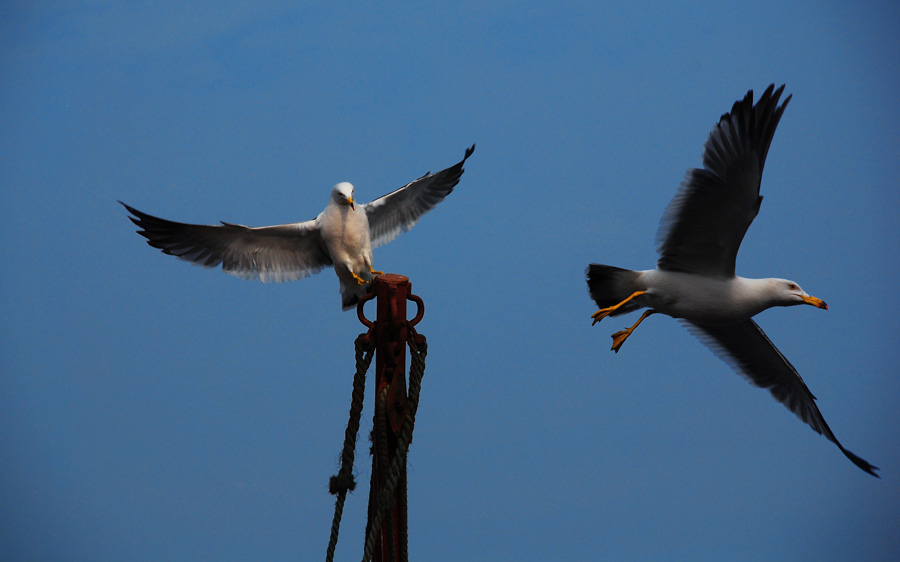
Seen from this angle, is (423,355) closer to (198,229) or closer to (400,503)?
(400,503)

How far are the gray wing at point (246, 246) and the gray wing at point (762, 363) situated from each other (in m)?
1.76

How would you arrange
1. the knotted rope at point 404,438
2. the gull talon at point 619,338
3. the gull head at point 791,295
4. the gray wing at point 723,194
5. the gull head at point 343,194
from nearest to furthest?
1. the knotted rope at point 404,438
2. the gray wing at point 723,194
3. the gull head at point 791,295
4. the gull talon at point 619,338
5. the gull head at point 343,194

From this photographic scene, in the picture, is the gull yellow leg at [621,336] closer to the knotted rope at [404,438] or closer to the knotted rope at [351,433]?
the knotted rope at [404,438]

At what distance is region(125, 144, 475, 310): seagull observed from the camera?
355 cm

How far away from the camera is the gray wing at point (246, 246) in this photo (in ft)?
12.0

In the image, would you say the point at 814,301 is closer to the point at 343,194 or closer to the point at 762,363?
the point at 762,363

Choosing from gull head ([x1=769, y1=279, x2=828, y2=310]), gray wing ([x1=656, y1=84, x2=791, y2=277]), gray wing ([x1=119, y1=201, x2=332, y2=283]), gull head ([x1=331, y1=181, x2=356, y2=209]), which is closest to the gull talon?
gray wing ([x1=656, y1=84, x2=791, y2=277])

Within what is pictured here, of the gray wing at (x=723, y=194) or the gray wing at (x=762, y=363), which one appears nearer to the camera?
the gray wing at (x=723, y=194)

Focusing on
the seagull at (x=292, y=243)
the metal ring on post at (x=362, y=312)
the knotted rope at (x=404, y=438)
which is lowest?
the knotted rope at (x=404, y=438)

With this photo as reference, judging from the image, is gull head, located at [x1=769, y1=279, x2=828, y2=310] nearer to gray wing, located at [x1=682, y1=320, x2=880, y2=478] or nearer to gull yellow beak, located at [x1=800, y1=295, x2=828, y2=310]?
gull yellow beak, located at [x1=800, y1=295, x2=828, y2=310]

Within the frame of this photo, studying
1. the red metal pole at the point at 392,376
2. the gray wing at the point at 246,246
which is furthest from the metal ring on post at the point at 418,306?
the gray wing at the point at 246,246

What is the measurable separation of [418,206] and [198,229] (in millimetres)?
1086

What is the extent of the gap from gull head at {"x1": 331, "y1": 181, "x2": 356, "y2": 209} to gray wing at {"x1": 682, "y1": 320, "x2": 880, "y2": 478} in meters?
1.61

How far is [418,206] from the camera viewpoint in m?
4.17
